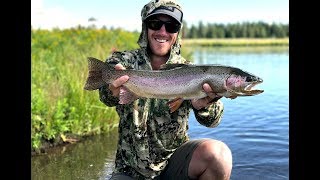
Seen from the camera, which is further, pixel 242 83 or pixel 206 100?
pixel 206 100

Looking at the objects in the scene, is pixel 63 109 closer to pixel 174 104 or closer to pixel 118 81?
pixel 118 81

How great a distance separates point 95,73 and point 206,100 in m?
0.97

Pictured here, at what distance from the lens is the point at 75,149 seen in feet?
23.9

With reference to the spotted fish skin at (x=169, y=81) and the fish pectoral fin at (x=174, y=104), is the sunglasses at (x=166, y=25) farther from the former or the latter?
the fish pectoral fin at (x=174, y=104)

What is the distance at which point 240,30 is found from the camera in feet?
333

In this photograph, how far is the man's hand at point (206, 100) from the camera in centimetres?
374

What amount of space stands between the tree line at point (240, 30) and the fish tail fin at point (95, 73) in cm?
9094

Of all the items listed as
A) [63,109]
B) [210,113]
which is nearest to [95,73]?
[210,113]

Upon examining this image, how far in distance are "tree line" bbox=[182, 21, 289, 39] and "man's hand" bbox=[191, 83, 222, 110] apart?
298 feet

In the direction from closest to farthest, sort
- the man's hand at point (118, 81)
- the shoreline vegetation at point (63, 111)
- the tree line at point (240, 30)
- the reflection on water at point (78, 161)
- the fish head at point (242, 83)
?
1. the fish head at point (242, 83)
2. the man's hand at point (118, 81)
3. the reflection on water at point (78, 161)
4. the shoreline vegetation at point (63, 111)
5. the tree line at point (240, 30)

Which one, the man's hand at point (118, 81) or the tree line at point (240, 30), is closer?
the man's hand at point (118, 81)

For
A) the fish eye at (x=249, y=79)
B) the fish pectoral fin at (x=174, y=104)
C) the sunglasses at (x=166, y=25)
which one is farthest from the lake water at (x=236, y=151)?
the fish eye at (x=249, y=79)
